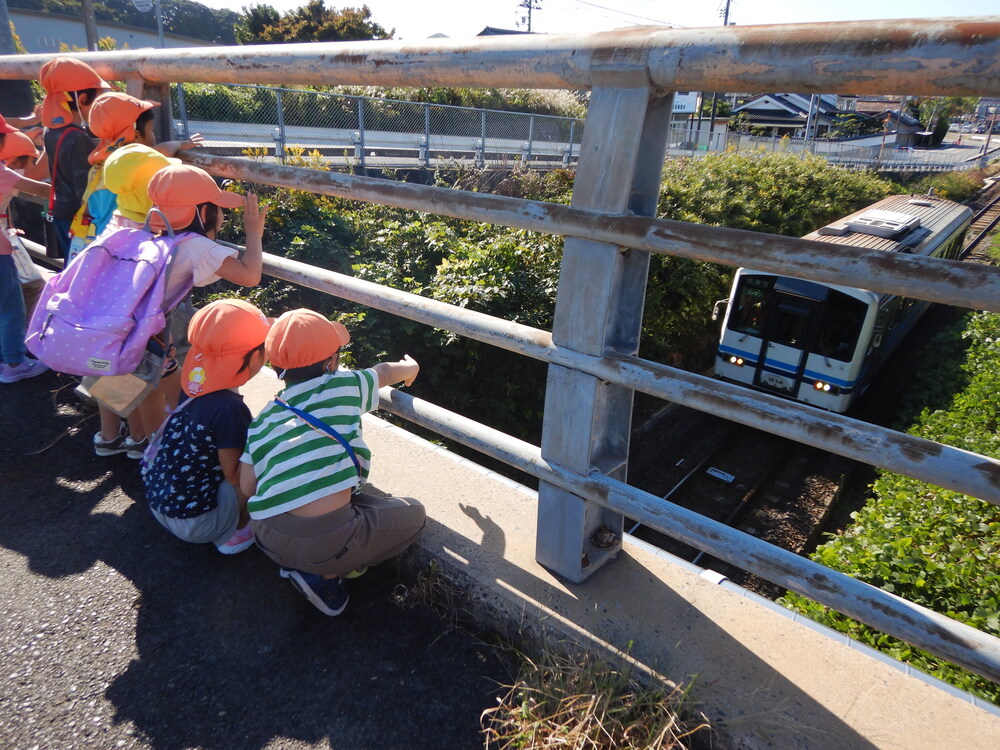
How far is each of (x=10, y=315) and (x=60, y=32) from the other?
45.8 metres

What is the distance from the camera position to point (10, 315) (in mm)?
3736

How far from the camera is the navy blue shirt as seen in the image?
90.4 inches

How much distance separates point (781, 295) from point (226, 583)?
10216 mm

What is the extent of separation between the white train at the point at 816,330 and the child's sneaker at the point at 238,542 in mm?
9398

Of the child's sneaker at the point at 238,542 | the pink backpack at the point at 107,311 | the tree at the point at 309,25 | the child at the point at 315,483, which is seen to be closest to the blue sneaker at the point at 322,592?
the child at the point at 315,483

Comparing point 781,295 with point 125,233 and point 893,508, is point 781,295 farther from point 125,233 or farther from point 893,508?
point 125,233

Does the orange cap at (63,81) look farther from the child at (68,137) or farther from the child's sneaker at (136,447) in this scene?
the child's sneaker at (136,447)

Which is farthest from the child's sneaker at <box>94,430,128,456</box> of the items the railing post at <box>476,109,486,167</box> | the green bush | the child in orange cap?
the railing post at <box>476,109,486,167</box>

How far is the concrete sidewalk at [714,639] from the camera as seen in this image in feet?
5.32

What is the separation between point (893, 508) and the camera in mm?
5098

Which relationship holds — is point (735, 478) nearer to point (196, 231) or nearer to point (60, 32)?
point (196, 231)

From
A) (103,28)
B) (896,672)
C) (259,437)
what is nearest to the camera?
(896,672)

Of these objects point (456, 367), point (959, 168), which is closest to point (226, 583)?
point (456, 367)

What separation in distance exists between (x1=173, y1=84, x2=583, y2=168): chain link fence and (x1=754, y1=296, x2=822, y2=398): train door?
5.92 metres
